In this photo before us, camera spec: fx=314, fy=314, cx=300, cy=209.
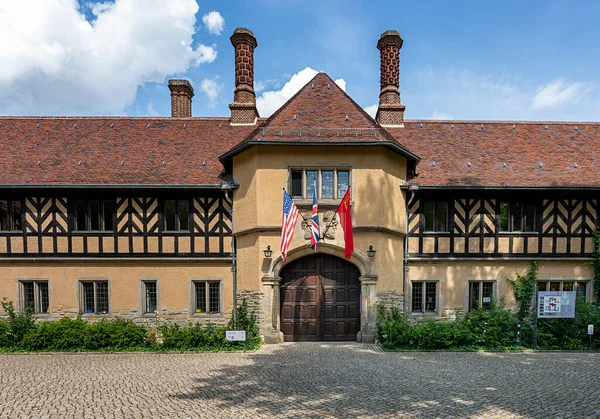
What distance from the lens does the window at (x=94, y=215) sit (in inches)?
440

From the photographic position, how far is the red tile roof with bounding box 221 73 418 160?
32.8 ft

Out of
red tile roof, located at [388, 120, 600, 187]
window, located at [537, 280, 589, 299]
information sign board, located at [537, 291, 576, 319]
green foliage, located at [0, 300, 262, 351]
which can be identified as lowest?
green foliage, located at [0, 300, 262, 351]

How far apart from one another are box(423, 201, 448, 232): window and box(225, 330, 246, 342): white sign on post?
7.25 m

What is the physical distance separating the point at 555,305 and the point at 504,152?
5.88 metres

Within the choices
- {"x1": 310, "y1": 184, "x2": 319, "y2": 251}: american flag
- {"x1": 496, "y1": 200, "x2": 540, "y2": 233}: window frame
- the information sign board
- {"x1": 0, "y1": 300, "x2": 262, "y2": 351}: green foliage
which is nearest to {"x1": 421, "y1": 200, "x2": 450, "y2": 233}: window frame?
{"x1": 496, "y1": 200, "x2": 540, "y2": 233}: window frame

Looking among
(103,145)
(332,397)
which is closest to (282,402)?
(332,397)

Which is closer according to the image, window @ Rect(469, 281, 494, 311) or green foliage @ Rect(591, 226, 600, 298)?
green foliage @ Rect(591, 226, 600, 298)

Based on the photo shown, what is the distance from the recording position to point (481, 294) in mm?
11383

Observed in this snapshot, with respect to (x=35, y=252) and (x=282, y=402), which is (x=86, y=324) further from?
(x=282, y=402)

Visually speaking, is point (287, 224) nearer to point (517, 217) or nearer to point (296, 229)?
point (296, 229)

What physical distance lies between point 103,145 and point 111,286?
5633mm

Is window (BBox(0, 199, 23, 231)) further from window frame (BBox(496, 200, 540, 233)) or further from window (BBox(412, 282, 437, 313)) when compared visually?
window frame (BBox(496, 200, 540, 233))

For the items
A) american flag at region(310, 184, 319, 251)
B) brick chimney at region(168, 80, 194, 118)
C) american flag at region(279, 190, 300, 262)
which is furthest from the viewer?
brick chimney at region(168, 80, 194, 118)

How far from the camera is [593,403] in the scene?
6.19m
